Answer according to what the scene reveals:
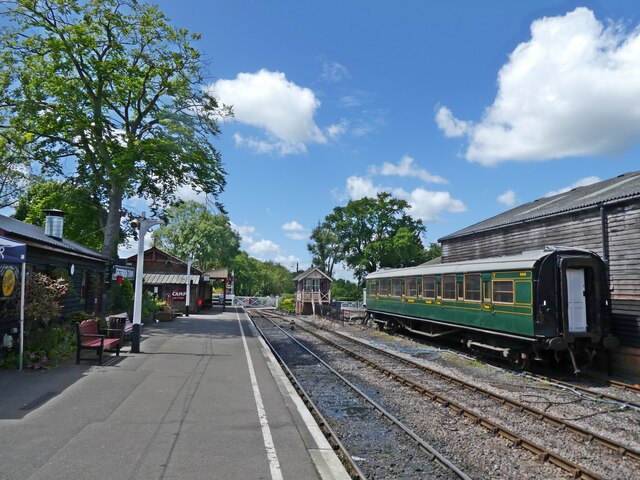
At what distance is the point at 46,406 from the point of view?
22.6ft

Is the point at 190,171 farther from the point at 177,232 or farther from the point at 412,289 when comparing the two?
the point at 177,232

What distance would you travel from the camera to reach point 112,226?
79.9 ft

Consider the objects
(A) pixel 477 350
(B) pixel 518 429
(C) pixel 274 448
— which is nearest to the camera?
(C) pixel 274 448

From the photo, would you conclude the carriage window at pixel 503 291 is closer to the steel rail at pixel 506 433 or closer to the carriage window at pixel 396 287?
the steel rail at pixel 506 433

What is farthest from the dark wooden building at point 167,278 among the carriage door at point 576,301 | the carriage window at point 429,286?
the carriage door at point 576,301

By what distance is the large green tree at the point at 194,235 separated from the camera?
56.9m

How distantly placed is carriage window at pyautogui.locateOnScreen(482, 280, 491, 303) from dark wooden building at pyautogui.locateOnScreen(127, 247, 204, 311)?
975 inches

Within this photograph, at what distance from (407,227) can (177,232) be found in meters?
28.7

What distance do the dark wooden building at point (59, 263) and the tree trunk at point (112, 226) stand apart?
3.03 m

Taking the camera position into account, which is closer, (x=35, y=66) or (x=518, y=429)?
(x=518, y=429)

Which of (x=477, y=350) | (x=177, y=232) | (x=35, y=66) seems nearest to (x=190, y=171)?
(x=35, y=66)

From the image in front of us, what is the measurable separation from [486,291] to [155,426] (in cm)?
1029

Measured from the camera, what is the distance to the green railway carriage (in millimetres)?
11570

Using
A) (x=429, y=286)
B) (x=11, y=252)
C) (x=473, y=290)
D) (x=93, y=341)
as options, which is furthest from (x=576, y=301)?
(x=11, y=252)
